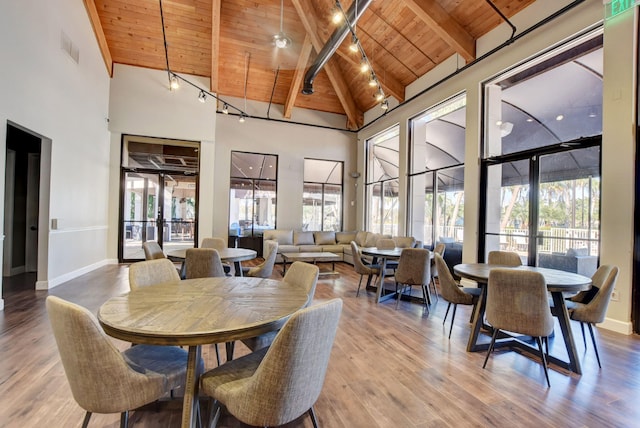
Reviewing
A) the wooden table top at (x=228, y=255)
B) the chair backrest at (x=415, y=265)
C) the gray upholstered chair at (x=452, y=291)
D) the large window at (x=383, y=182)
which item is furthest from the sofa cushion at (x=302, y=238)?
the gray upholstered chair at (x=452, y=291)

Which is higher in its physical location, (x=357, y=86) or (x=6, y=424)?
(x=357, y=86)

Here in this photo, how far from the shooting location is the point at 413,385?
2.25 m

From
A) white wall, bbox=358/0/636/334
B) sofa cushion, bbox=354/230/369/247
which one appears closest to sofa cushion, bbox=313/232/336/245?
sofa cushion, bbox=354/230/369/247

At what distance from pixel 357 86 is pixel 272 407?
27.5 ft

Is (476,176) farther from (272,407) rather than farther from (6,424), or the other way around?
(6,424)

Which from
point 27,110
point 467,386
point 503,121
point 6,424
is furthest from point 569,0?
point 27,110

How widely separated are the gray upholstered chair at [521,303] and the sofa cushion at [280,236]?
239 inches

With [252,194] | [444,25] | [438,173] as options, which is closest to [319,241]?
[252,194]

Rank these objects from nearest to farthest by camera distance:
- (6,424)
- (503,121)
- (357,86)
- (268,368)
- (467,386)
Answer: (268,368) < (6,424) < (467,386) < (503,121) < (357,86)

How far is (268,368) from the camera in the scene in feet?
3.97

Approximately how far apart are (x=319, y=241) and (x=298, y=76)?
4390mm

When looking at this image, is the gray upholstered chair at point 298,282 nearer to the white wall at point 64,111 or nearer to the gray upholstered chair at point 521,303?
the gray upholstered chair at point 521,303

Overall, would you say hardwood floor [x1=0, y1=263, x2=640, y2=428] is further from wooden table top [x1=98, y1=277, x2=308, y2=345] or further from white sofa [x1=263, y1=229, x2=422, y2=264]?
white sofa [x1=263, y1=229, x2=422, y2=264]

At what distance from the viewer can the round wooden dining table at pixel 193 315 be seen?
50.9 inches
